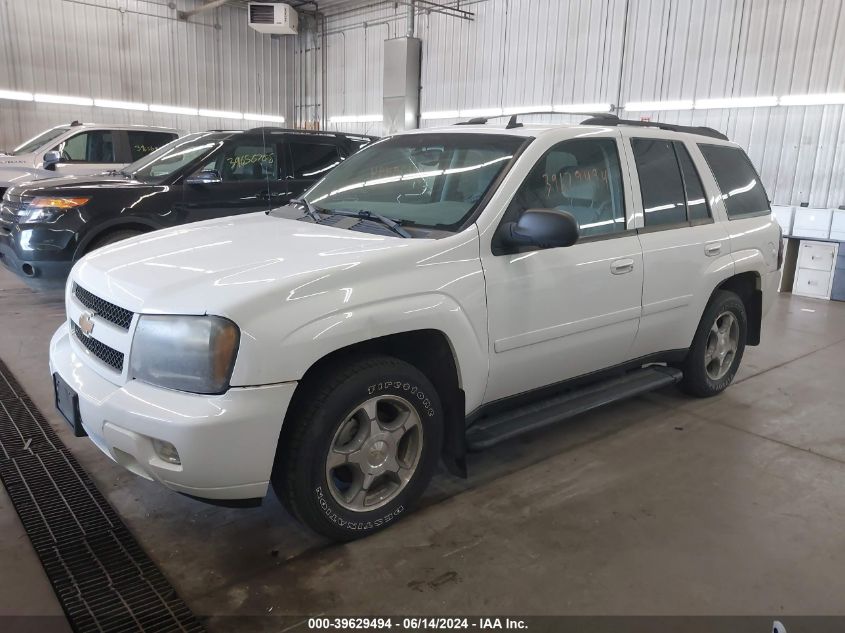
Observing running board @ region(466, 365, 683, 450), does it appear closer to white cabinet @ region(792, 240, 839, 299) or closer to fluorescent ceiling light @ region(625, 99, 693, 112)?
white cabinet @ region(792, 240, 839, 299)

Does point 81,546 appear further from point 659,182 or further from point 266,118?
point 266,118

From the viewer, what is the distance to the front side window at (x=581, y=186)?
9.59 ft

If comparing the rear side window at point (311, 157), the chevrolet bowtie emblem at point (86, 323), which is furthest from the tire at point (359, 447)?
the rear side window at point (311, 157)

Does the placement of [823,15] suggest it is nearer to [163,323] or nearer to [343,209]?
[343,209]

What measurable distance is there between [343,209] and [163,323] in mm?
1212

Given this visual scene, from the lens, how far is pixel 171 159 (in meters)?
6.64

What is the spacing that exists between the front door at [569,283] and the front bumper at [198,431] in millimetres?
1053

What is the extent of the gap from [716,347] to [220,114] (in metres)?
15.6

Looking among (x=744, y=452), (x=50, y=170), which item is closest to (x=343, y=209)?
(x=744, y=452)

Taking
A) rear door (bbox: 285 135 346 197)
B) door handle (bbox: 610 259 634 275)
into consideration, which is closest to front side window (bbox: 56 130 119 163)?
rear door (bbox: 285 135 346 197)

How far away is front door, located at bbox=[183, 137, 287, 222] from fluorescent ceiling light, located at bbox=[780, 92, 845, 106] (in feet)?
23.2

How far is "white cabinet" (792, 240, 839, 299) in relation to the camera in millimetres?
8250

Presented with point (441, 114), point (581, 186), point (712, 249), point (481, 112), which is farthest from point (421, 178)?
point (441, 114)

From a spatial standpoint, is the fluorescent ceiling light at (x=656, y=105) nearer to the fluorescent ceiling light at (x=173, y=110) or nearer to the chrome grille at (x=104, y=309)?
the chrome grille at (x=104, y=309)
